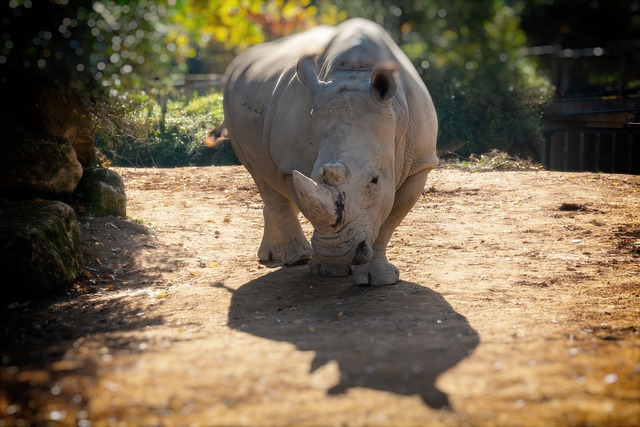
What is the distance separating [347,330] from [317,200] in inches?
38.3

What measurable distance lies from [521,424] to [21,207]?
542cm

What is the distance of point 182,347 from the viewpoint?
15.9 ft

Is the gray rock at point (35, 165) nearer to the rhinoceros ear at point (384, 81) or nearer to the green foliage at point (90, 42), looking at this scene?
the green foliage at point (90, 42)

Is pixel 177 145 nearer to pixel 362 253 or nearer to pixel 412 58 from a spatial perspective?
pixel 412 58

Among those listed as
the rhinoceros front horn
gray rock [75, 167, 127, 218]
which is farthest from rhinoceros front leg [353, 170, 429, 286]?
gray rock [75, 167, 127, 218]

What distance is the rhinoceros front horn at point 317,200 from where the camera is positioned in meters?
5.66

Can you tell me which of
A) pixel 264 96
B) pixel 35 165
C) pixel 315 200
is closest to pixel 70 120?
pixel 35 165

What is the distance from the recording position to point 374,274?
23.0ft

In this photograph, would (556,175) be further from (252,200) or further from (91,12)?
(91,12)

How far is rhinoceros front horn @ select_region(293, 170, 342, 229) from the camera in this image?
5660 mm

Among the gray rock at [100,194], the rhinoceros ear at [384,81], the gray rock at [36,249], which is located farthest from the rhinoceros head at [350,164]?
the gray rock at [100,194]

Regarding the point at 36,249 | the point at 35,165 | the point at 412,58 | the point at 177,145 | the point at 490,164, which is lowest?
the point at 490,164

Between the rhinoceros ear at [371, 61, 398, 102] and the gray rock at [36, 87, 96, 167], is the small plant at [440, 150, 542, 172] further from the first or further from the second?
the rhinoceros ear at [371, 61, 398, 102]

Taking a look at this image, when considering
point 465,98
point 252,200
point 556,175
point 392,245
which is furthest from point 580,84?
Result: point 392,245
